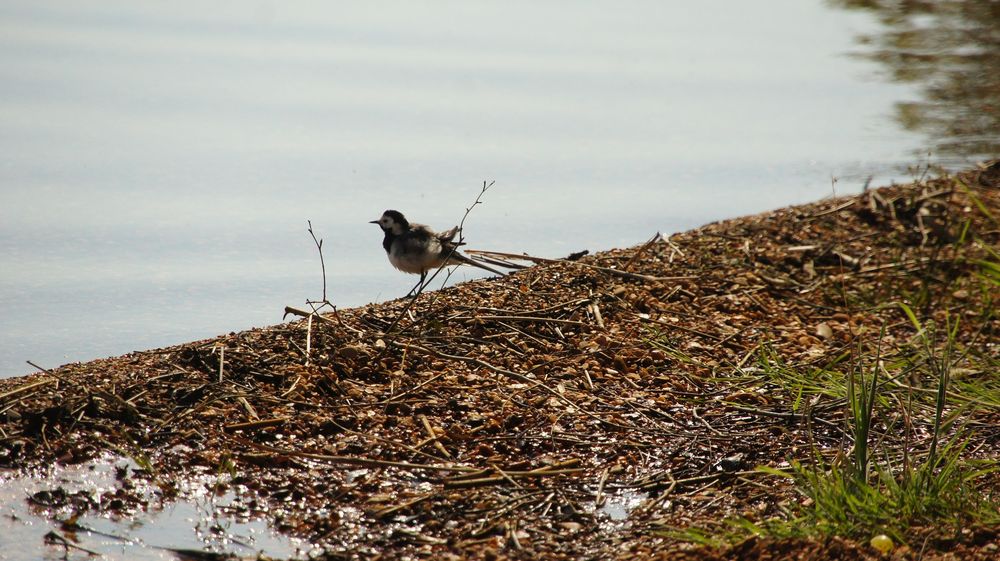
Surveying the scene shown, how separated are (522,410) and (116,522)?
1379mm

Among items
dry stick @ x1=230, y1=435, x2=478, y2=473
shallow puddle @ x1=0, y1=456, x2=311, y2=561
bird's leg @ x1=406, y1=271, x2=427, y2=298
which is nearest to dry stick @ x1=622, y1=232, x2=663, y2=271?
bird's leg @ x1=406, y1=271, x2=427, y2=298

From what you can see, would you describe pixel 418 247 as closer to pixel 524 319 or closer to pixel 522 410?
pixel 524 319

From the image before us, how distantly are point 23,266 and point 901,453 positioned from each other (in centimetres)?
397

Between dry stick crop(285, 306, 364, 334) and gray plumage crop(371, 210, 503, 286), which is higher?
gray plumage crop(371, 210, 503, 286)

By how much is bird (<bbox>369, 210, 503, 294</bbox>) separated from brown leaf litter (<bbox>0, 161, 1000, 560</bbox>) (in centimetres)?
27

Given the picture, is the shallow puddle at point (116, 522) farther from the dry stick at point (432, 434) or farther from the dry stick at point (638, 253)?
the dry stick at point (638, 253)

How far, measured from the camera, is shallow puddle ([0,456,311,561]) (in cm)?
301

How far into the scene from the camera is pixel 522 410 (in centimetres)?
390

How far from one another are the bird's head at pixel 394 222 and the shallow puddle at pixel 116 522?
2.29 m

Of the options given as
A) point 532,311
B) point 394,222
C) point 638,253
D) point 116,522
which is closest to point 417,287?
point 394,222

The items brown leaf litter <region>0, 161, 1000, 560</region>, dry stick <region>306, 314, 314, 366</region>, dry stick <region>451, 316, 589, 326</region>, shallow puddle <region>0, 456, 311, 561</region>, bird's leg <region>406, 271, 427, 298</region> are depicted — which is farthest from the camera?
bird's leg <region>406, 271, 427, 298</region>

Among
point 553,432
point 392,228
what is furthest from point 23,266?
point 553,432

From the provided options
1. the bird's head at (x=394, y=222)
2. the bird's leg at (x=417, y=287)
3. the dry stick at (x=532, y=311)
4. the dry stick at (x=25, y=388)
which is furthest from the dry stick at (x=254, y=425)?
the bird's head at (x=394, y=222)

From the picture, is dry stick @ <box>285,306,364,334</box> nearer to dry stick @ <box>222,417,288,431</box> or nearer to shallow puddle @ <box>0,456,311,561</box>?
dry stick @ <box>222,417,288,431</box>
